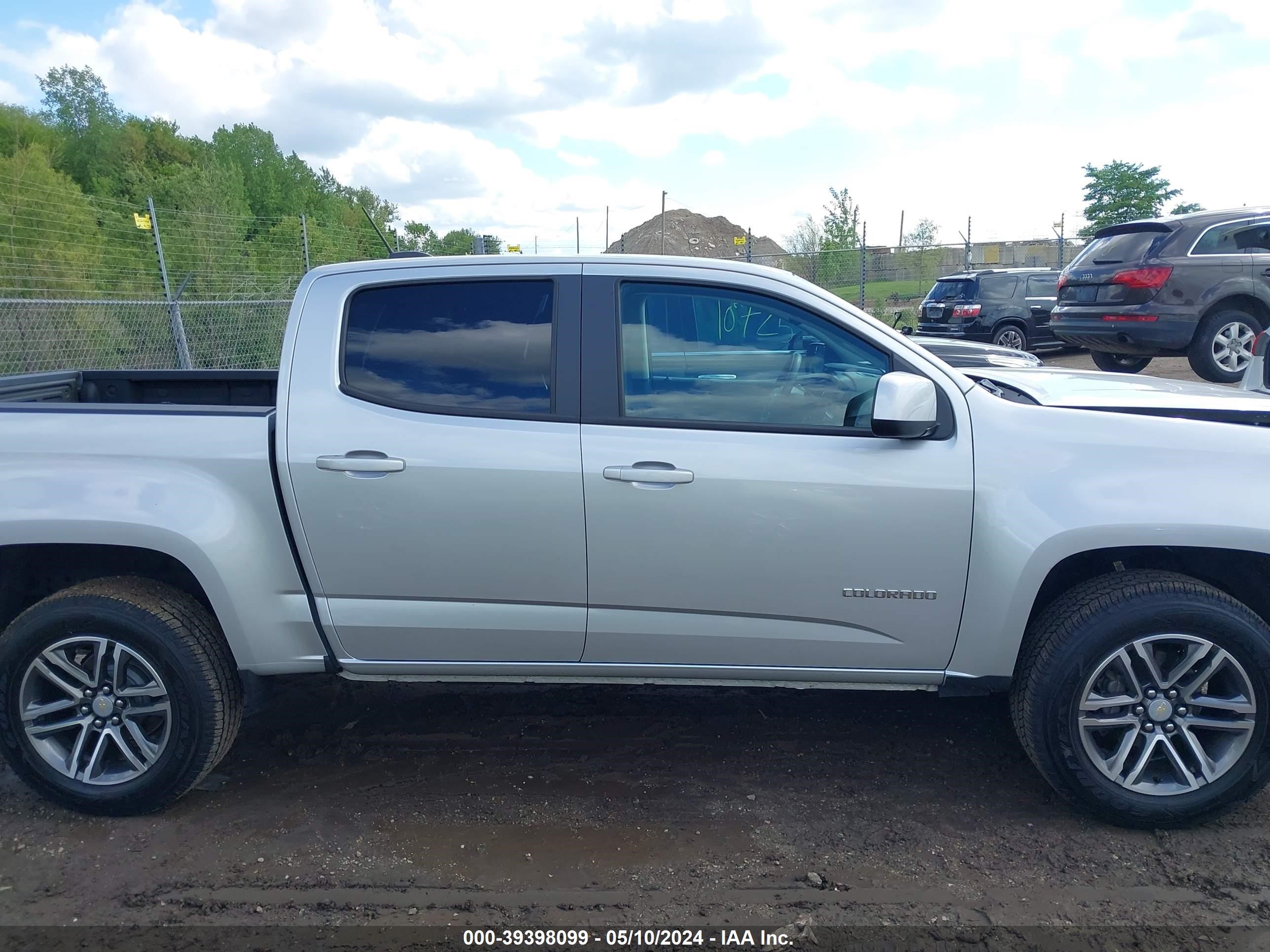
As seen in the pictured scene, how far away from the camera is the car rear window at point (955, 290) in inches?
599

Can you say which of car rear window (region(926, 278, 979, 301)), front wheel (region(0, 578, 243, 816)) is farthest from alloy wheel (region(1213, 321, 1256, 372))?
front wheel (region(0, 578, 243, 816))

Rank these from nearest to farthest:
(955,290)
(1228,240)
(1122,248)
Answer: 1. (1228,240)
2. (1122,248)
3. (955,290)

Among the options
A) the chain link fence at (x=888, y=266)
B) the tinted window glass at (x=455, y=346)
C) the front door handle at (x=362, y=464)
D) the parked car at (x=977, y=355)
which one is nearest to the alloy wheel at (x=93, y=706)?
the front door handle at (x=362, y=464)

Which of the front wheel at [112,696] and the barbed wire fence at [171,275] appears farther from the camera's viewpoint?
the barbed wire fence at [171,275]

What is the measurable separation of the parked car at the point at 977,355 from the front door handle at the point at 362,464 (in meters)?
5.37

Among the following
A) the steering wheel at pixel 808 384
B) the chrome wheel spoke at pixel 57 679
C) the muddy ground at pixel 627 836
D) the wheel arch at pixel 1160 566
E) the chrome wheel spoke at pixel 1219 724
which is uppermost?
the steering wheel at pixel 808 384

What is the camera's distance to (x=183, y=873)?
3.05 meters

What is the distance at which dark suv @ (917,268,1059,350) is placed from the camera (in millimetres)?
15125

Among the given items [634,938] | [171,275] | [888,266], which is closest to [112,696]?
[634,938]

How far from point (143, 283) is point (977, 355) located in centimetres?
1422

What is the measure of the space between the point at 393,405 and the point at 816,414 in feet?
4.86

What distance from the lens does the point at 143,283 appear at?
16266mm

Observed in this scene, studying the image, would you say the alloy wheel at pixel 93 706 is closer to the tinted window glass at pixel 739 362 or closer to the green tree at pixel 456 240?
the tinted window glass at pixel 739 362

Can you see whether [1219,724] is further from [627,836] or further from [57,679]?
[57,679]
